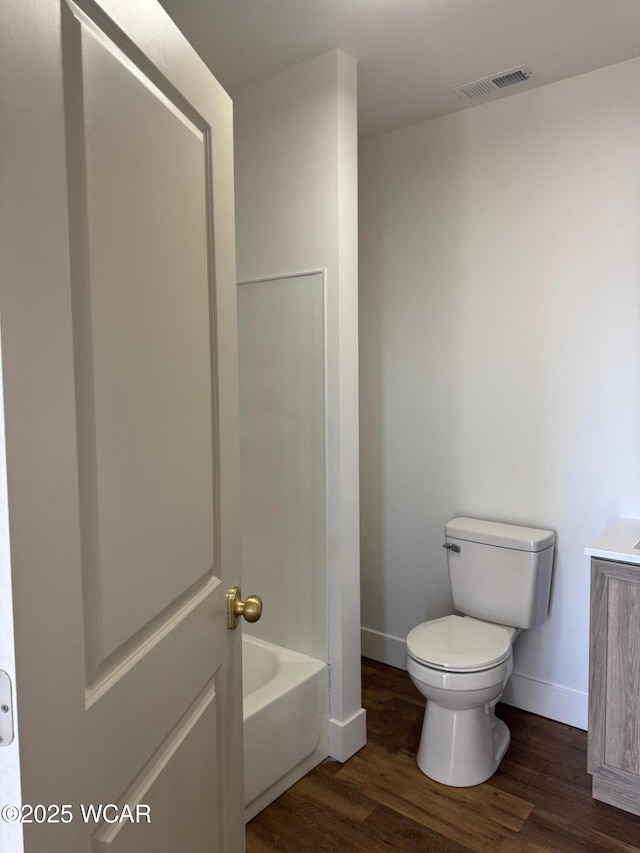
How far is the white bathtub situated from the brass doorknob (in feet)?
2.86

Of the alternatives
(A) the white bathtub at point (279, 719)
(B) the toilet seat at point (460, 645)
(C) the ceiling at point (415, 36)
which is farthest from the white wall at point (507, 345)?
(A) the white bathtub at point (279, 719)

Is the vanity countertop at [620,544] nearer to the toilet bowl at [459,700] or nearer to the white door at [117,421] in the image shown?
the toilet bowl at [459,700]

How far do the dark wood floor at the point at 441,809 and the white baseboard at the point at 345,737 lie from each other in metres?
0.03

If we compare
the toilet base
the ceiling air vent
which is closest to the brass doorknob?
the toilet base

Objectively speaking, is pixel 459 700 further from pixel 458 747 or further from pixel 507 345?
pixel 507 345

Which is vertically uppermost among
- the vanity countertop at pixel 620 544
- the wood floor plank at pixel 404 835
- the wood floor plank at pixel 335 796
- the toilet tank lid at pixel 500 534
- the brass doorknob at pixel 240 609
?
the brass doorknob at pixel 240 609

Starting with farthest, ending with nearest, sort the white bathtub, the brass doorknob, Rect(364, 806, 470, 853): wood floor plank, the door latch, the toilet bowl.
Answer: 1. the toilet bowl
2. the white bathtub
3. Rect(364, 806, 470, 853): wood floor plank
4. the brass doorknob
5. the door latch

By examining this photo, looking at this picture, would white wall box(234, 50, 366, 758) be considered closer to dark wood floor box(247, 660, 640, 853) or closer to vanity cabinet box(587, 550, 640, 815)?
dark wood floor box(247, 660, 640, 853)

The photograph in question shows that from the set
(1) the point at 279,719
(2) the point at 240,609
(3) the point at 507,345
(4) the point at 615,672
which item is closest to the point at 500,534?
(4) the point at 615,672

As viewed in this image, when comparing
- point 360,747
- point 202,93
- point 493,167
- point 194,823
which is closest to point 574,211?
point 493,167

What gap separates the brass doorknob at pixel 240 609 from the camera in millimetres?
1229

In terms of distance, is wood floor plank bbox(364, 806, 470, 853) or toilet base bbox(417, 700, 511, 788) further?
toilet base bbox(417, 700, 511, 788)

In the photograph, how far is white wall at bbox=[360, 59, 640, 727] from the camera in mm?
2367

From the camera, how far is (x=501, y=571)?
248 cm
